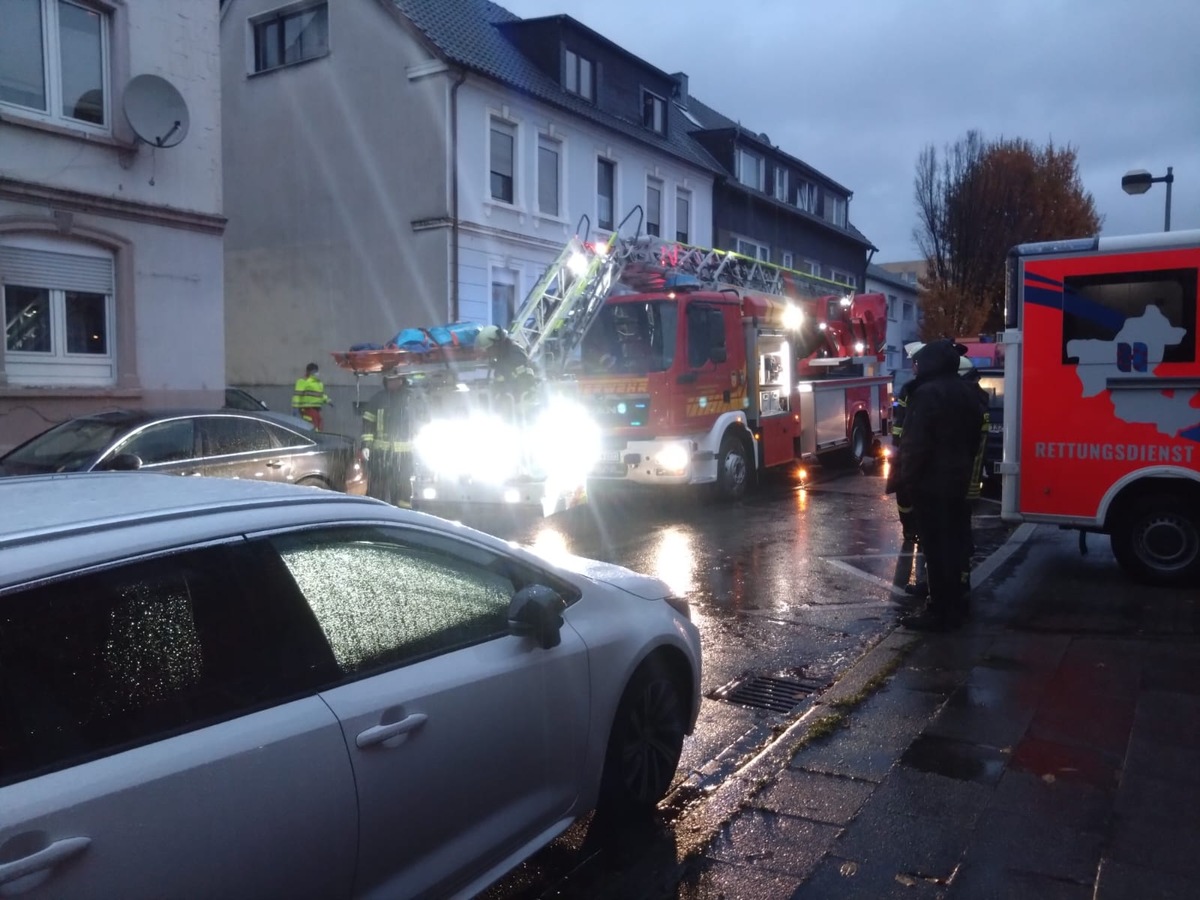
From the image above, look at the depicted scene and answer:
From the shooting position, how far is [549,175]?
22.5m

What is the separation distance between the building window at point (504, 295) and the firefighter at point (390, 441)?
35.3ft

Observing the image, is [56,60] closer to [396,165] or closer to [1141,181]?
[396,165]

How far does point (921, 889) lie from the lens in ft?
11.7

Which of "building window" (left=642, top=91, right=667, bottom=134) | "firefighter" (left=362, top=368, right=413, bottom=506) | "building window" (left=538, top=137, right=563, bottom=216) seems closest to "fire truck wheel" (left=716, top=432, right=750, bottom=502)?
"firefighter" (left=362, top=368, right=413, bottom=506)

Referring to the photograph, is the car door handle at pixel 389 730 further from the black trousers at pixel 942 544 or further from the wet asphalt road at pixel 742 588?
the black trousers at pixel 942 544

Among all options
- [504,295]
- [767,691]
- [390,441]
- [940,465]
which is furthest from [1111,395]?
[504,295]

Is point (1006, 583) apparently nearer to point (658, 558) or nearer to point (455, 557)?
point (658, 558)

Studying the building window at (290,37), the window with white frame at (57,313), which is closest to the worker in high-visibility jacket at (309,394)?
the window with white frame at (57,313)

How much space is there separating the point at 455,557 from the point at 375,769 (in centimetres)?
87

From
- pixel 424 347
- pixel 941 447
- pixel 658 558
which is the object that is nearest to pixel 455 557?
pixel 941 447

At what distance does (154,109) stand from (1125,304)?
1230cm

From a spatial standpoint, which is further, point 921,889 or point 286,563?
point 921,889

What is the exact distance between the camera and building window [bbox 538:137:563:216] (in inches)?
874

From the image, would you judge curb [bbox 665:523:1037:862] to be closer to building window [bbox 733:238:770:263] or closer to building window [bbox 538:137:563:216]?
building window [bbox 538:137:563:216]
